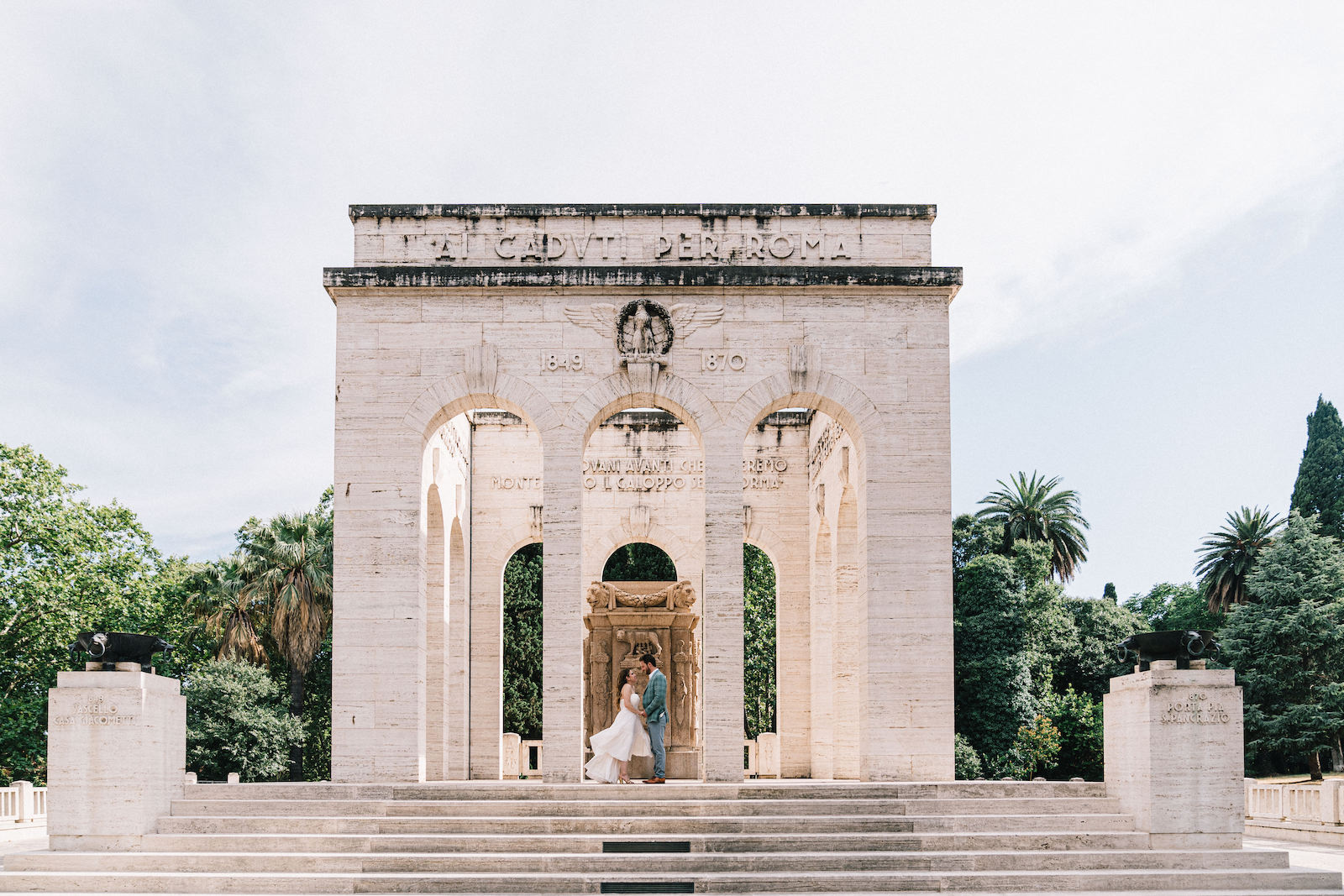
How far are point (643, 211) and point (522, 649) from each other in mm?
28289

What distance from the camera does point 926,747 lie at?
19.0 meters

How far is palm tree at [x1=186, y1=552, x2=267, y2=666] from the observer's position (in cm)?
3962

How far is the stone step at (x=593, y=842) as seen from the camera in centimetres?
1573

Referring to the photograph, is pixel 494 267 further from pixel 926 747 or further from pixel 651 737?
pixel 926 747

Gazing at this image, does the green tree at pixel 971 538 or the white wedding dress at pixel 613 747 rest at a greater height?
the green tree at pixel 971 538

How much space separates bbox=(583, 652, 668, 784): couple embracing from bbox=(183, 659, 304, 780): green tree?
796 inches

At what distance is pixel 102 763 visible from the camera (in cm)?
1628

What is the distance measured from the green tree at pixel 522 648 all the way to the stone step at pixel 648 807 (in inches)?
1091

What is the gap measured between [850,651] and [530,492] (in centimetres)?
822

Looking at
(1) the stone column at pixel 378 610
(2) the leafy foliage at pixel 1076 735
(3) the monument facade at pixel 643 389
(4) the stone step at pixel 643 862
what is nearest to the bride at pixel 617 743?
(3) the monument facade at pixel 643 389

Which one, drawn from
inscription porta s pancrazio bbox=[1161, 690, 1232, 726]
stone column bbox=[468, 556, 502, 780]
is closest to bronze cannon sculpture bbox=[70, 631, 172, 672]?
stone column bbox=[468, 556, 502, 780]

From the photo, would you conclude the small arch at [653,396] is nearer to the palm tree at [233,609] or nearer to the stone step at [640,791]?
the stone step at [640,791]

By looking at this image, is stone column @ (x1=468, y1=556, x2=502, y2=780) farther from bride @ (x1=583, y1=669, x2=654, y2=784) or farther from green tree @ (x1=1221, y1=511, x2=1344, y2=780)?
green tree @ (x1=1221, y1=511, x2=1344, y2=780)

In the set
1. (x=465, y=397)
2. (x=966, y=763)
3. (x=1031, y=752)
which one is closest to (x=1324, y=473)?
(x=1031, y=752)
